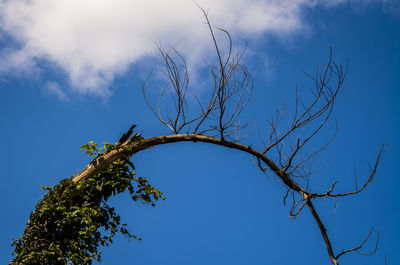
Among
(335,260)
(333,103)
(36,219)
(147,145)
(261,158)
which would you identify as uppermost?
(333,103)

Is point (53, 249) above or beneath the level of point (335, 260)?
beneath

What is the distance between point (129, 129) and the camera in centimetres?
571

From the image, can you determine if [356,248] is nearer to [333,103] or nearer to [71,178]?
[333,103]

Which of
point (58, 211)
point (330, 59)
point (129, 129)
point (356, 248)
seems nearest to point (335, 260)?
point (356, 248)

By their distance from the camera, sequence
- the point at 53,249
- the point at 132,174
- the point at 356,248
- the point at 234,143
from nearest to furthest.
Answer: the point at 53,249 → the point at 356,248 → the point at 132,174 → the point at 234,143

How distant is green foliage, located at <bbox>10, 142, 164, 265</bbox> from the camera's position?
4.91 meters

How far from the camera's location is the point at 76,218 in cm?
505

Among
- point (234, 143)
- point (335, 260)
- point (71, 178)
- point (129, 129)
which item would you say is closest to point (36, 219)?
point (71, 178)

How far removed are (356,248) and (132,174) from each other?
3349 mm

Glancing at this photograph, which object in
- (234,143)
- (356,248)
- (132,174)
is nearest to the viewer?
(356,248)

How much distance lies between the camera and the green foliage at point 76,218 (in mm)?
4906

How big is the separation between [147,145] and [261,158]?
1835 mm

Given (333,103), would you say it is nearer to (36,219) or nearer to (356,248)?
(356,248)

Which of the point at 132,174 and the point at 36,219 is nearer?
the point at 36,219
